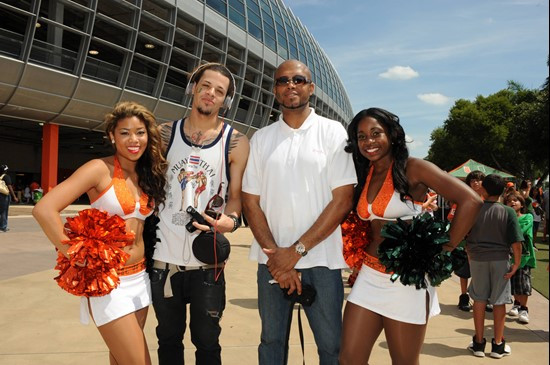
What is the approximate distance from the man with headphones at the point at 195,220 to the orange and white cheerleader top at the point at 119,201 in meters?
0.24

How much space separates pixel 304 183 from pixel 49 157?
23369 millimetres

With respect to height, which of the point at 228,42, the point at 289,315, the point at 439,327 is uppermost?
the point at 228,42

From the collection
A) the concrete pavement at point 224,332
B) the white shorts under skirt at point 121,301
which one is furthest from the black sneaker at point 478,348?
the white shorts under skirt at point 121,301

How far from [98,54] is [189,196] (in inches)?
911

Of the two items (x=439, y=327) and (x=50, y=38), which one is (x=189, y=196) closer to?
(x=439, y=327)

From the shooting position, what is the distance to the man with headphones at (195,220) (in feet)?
10.2

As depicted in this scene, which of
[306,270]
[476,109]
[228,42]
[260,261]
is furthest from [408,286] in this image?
[476,109]

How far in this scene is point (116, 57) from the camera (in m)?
23.7

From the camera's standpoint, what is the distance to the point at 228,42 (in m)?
28.9

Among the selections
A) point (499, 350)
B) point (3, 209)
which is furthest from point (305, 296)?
point (3, 209)

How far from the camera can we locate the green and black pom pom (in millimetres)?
2752

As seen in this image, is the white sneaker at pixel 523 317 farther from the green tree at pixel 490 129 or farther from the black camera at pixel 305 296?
the green tree at pixel 490 129

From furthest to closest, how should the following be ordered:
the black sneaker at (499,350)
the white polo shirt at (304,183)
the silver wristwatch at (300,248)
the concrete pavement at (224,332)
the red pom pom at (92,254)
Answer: the black sneaker at (499,350), the concrete pavement at (224,332), the white polo shirt at (304,183), the silver wristwatch at (300,248), the red pom pom at (92,254)

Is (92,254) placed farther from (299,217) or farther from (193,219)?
(299,217)
